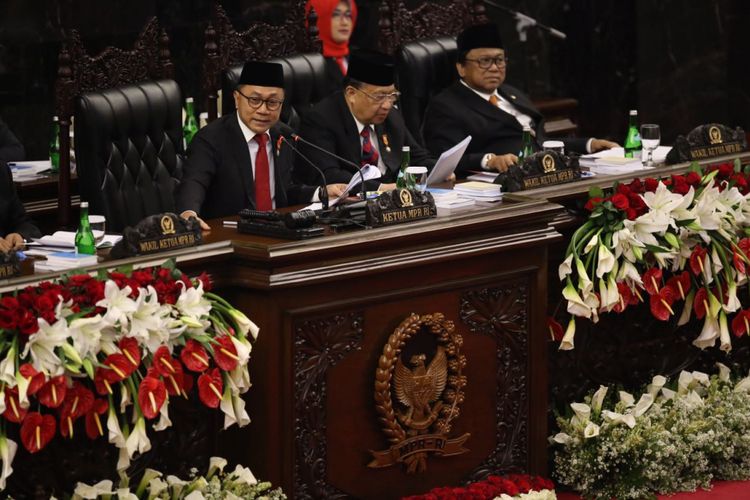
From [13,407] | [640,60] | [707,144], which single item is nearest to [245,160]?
[707,144]

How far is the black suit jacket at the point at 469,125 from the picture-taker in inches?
238

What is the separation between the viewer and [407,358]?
4.17 m

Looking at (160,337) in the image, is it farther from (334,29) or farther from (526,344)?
(334,29)

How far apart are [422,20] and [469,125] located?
64 cm

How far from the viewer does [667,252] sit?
14.9 feet

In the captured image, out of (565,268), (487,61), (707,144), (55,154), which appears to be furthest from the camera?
(487,61)

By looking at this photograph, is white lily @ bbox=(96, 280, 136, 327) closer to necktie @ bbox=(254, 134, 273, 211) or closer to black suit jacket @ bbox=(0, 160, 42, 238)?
black suit jacket @ bbox=(0, 160, 42, 238)

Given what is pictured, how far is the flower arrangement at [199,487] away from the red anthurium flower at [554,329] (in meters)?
1.08

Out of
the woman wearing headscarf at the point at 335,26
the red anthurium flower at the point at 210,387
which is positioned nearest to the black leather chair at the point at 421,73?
the woman wearing headscarf at the point at 335,26

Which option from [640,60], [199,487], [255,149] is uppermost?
[640,60]

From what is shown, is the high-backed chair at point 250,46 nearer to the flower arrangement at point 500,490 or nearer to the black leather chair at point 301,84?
the black leather chair at point 301,84

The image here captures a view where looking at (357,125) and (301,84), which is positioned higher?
(301,84)

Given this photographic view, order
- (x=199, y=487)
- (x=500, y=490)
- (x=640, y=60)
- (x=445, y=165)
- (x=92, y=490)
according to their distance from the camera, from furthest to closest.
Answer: (x=640, y=60), (x=445, y=165), (x=500, y=490), (x=199, y=487), (x=92, y=490)

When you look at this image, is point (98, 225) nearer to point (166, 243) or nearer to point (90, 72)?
point (166, 243)
